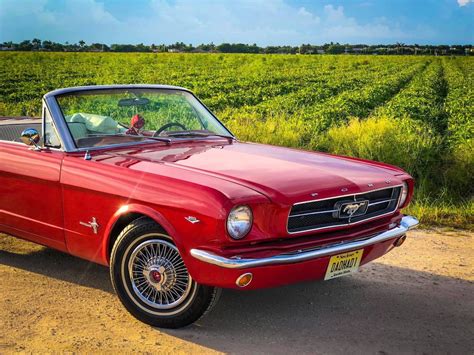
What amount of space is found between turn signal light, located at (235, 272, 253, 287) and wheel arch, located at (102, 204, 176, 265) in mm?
440

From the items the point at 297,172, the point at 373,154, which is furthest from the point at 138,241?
the point at 373,154

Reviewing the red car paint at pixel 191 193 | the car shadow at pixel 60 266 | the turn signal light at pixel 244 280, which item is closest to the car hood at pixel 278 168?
the red car paint at pixel 191 193

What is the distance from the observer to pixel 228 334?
3.83 meters

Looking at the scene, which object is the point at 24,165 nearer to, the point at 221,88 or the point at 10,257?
the point at 10,257

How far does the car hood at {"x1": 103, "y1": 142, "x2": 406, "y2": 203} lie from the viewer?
3725 millimetres

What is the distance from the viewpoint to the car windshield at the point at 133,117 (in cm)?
469

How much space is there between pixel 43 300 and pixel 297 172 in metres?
1.92

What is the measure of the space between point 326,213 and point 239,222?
609 millimetres

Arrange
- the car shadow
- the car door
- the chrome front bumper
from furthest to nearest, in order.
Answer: the car shadow, the car door, the chrome front bumper

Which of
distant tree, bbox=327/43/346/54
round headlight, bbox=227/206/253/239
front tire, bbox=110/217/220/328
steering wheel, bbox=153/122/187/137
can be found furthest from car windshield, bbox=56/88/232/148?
distant tree, bbox=327/43/346/54

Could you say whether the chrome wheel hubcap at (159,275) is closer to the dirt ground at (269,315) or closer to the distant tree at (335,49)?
the dirt ground at (269,315)

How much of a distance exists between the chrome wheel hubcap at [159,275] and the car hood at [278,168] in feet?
1.72

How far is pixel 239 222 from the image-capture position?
350 cm

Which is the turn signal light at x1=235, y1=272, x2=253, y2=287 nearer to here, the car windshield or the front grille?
the front grille
